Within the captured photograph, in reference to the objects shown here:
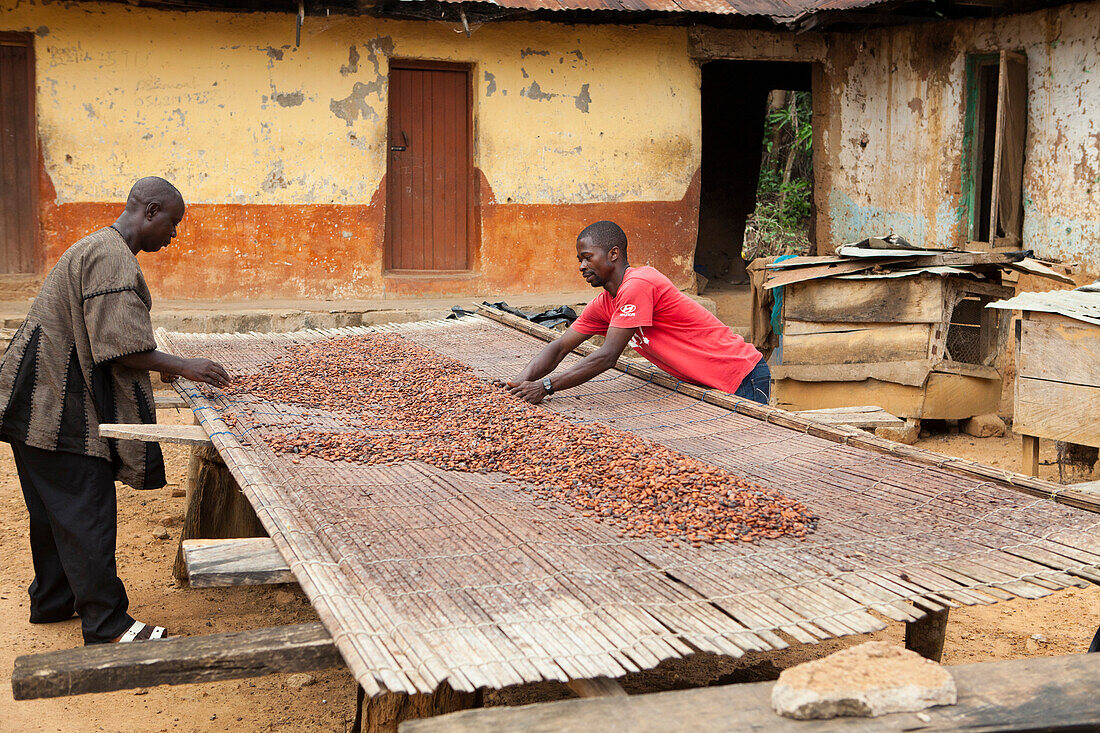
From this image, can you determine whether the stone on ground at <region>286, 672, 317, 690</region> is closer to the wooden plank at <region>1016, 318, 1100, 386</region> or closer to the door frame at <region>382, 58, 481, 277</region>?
the wooden plank at <region>1016, 318, 1100, 386</region>

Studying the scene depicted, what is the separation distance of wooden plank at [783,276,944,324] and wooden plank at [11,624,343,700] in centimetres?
542

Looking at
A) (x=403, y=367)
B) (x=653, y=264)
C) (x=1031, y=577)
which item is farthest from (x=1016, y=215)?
(x=1031, y=577)

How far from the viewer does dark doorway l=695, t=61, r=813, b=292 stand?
467 inches

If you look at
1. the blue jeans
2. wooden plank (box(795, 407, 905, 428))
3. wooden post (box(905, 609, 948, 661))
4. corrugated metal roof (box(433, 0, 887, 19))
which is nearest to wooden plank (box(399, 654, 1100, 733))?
wooden post (box(905, 609, 948, 661))

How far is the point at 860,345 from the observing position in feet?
22.3

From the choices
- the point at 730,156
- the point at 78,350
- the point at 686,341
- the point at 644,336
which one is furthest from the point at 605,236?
the point at 730,156

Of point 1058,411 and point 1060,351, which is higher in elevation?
point 1060,351

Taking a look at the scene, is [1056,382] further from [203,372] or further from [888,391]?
[203,372]

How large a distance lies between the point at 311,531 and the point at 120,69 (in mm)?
Answer: 6453

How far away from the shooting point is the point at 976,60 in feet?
26.8

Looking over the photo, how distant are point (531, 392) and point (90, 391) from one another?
5.31 ft

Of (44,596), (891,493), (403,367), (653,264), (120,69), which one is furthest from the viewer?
(653,264)

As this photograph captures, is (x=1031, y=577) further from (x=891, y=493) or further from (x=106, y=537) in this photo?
(x=106, y=537)

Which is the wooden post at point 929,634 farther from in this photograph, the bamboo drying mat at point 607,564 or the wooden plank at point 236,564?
the wooden plank at point 236,564
